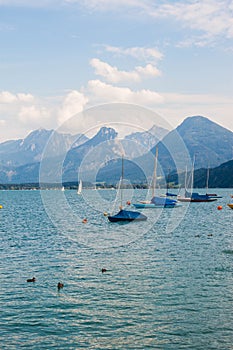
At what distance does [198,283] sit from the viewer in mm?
42656

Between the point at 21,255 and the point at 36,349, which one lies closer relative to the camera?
the point at 36,349

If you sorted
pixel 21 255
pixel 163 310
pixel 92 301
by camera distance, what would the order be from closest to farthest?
pixel 163 310, pixel 92 301, pixel 21 255

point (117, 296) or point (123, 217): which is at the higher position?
point (123, 217)

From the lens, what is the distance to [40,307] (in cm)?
3572

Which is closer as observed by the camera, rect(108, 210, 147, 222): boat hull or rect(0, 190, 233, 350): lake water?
rect(0, 190, 233, 350): lake water

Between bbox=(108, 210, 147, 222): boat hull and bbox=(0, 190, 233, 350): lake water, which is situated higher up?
bbox=(108, 210, 147, 222): boat hull

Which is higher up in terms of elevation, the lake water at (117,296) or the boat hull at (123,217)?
the boat hull at (123,217)

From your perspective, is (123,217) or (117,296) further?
(123,217)

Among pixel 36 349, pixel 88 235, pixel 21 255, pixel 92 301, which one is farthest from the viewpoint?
pixel 88 235

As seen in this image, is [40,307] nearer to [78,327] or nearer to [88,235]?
[78,327]

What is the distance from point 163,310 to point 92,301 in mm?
6308

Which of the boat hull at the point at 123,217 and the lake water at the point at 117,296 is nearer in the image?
the lake water at the point at 117,296

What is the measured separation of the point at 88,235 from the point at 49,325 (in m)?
50.4

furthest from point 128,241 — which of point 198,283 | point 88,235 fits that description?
point 198,283
